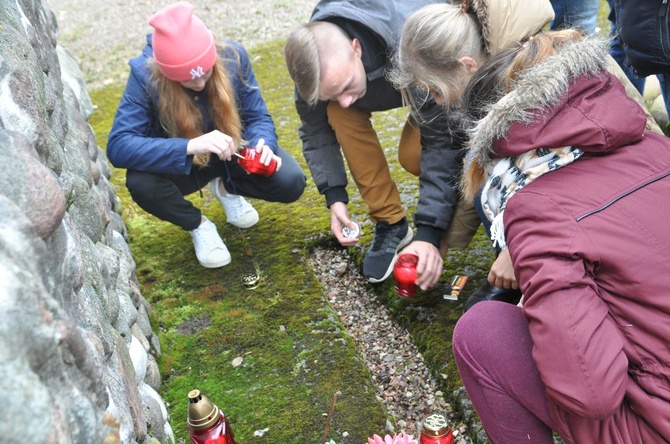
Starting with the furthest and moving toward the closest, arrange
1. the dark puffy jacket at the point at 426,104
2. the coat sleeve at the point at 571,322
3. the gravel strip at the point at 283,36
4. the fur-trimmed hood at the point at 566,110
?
the dark puffy jacket at the point at 426,104 → the gravel strip at the point at 283,36 → the fur-trimmed hood at the point at 566,110 → the coat sleeve at the point at 571,322

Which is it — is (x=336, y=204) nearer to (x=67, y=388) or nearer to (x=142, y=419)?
(x=142, y=419)

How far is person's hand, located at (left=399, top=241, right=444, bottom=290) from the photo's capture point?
252cm

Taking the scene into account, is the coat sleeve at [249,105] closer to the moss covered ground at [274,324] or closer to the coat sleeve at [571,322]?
the moss covered ground at [274,324]

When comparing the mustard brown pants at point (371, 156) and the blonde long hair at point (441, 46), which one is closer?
the blonde long hair at point (441, 46)

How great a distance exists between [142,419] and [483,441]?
1007 millimetres

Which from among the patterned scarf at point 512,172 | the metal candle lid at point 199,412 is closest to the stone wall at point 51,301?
the metal candle lid at point 199,412

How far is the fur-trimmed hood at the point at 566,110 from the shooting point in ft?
5.38

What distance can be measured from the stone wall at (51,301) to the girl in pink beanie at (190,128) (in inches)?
24.2

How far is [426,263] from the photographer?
252cm

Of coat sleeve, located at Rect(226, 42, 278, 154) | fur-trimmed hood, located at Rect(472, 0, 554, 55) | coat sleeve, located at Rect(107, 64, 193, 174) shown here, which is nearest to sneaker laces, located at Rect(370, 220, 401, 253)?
coat sleeve, located at Rect(226, 42, 278, 154)

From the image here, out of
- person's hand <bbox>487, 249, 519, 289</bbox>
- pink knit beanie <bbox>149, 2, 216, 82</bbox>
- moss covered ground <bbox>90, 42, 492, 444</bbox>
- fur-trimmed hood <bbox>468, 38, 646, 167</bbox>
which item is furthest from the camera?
pink knit beanie <bbox>149, 2, 216, 82</bbox>

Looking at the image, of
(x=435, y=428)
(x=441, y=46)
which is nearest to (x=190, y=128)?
(x=441, y=46)

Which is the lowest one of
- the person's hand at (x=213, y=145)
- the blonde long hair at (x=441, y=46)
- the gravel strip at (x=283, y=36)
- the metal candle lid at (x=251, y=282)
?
the gravel strip at (x=283, y=36)

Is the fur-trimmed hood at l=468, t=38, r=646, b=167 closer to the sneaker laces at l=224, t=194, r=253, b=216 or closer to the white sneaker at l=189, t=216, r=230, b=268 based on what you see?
the white sneaker at l=189, t=216, r=230, b=268
